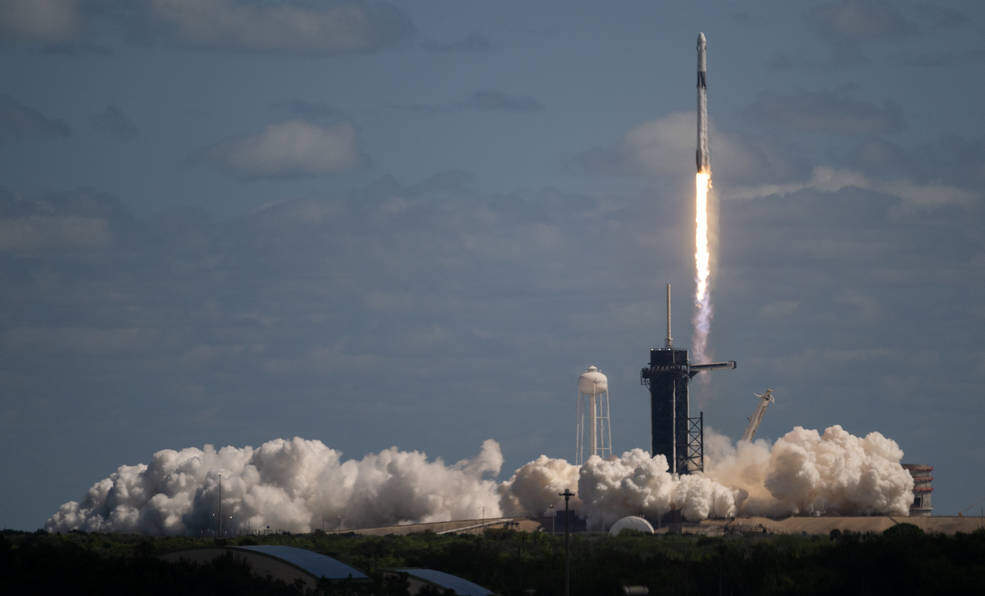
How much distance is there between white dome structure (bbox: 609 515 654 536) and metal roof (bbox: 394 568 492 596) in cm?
4833

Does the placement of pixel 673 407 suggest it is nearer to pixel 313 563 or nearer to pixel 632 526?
pixel 632 526

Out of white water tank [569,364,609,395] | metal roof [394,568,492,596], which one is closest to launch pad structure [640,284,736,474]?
white water tank [569,364,609,395]

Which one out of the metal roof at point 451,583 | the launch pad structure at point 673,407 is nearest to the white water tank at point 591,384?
the launch pad structure at point 673,407

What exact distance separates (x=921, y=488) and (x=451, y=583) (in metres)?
89.6

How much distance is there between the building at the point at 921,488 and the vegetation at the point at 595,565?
106 ft

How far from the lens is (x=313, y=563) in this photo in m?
124

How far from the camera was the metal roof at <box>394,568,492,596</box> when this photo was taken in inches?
4678

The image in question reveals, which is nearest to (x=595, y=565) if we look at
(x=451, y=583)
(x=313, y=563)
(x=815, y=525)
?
(x=451, y=583)

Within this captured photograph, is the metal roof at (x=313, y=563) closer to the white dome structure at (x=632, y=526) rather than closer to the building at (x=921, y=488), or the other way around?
the white dome structure at (x=632, y=526)

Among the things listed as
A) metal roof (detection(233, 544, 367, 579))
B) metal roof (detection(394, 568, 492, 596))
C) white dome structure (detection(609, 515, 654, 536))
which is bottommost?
metal roof (detection(394, 568, 492, 596))

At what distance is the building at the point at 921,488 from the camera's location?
192375 millimetres

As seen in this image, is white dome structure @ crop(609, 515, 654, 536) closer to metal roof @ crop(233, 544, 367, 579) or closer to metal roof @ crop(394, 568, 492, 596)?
metal roof @ crop(394, 568, 492, 596)

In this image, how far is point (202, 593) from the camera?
113688 millimetres

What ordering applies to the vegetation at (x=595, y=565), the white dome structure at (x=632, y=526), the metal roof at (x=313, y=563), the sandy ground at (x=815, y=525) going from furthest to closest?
the white dome structure at (x=632, y=526) → the sandy ground at (x=815, y=525) → the metal roof at (x=313, y=563) → the vegetation at (x=595, y=565)
